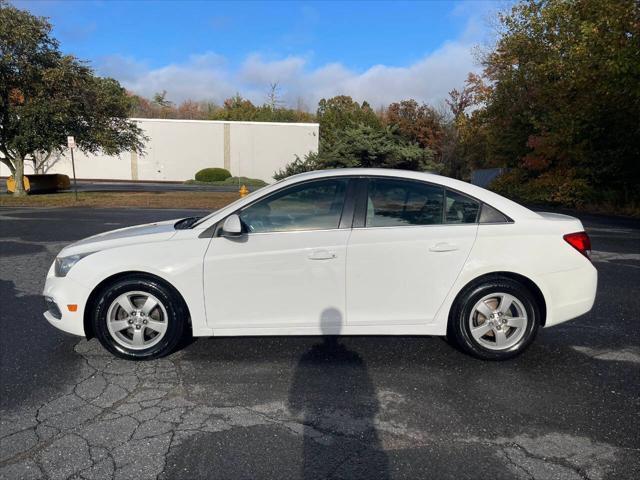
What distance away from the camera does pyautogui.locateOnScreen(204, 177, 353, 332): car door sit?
380cm

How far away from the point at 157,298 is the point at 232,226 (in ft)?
2.84

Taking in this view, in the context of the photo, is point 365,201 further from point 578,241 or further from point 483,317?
point 578,241

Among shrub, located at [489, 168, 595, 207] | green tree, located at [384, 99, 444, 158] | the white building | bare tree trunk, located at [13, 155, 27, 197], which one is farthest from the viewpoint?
green tree, located at [384, 99, 444, 158]

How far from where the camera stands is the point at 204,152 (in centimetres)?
4703

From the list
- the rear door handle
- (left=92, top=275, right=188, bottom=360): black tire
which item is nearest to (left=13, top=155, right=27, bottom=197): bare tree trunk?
(left=92, top=275, right=188, bottom=360): black tire

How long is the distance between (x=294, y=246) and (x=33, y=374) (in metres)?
2.27

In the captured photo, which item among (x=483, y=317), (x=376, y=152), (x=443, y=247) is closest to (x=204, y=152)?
(x=376, y=152)

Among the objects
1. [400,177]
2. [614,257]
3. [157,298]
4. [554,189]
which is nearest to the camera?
[157,298]

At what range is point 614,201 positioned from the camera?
1888cm

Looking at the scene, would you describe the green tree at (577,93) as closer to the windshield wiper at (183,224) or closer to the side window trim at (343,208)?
the side window trim at (343,208)

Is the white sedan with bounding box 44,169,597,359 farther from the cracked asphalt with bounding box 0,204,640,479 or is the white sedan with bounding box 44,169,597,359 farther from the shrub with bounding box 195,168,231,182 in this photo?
the shrub with bounding box 195,168,231,182

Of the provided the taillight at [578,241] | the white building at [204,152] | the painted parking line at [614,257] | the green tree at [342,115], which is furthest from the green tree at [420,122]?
the taillight at [578,241]

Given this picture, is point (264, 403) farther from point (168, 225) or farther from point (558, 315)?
point (558, 315)

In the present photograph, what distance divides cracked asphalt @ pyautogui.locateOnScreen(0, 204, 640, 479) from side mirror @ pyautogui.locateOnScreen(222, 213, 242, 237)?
1096mm
